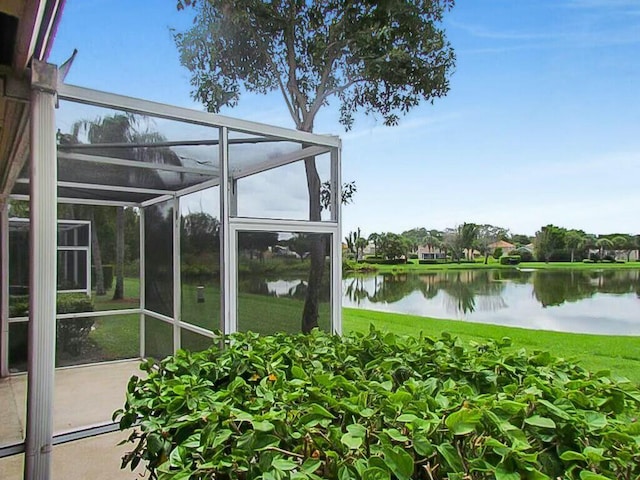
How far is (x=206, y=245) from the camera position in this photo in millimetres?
4078

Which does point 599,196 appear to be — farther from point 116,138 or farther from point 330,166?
point 116,138

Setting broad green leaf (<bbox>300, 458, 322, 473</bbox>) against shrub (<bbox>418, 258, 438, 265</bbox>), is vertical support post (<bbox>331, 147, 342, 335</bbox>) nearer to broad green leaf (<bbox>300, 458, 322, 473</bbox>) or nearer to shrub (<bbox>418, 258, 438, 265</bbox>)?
broad green leaf (<bbox>300, 458, 322, 473</bbox>)

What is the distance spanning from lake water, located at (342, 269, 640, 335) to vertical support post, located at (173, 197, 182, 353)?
5.04 m

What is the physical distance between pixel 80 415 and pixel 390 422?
366 centimetres

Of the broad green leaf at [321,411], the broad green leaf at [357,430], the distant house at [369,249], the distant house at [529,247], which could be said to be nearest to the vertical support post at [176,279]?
the broad green leaf at [321,411]

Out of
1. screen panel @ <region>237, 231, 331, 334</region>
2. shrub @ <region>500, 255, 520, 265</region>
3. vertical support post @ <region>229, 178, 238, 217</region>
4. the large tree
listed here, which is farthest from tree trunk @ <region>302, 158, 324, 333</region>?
shrub @ <region>500, 255, 520, 265</region>

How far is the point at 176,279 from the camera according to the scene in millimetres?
5008

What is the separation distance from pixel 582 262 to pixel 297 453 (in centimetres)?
1362

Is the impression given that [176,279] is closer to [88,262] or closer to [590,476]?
[88,262]

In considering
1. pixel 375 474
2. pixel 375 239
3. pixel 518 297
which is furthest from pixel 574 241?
pixel 375 474

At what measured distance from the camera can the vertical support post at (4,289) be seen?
4.78 meters

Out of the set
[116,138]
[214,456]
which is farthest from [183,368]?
[116,138]

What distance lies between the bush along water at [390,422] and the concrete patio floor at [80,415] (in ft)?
6.41

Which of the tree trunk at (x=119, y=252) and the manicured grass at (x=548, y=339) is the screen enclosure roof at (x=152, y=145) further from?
the manicured grass at (x=548, y=339)
